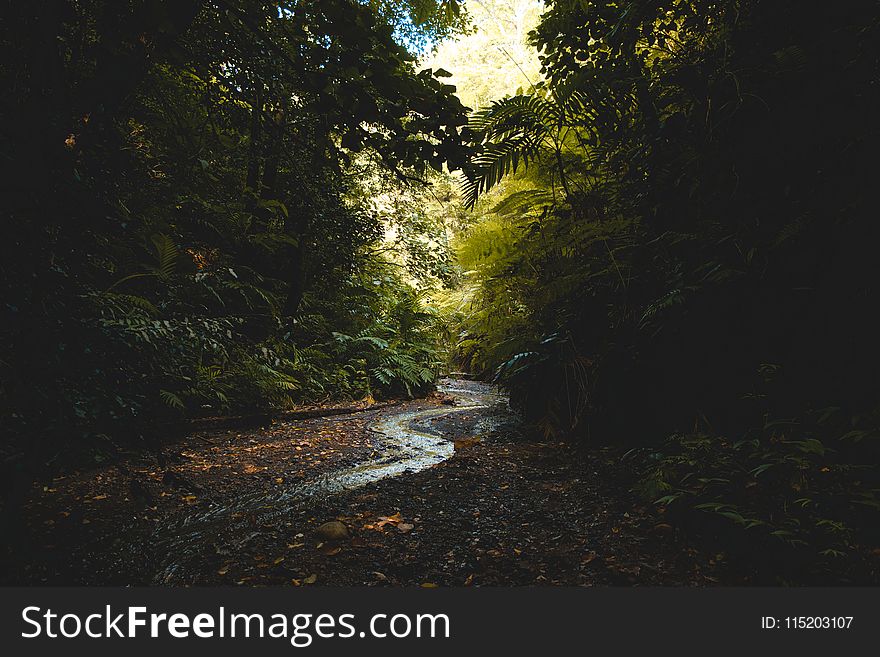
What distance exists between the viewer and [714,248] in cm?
294

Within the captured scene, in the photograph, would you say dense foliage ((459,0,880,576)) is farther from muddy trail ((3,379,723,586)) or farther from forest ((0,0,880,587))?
muddy trail ((3,379,723,586))

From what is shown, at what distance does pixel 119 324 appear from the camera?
108 inches

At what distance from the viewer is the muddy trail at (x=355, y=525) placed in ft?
6.13

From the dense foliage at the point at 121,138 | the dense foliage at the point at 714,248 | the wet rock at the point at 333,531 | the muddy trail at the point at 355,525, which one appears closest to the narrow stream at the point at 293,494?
the muddy trail at the point at 355,525

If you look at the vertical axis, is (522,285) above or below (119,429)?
above

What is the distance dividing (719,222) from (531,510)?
8.05 feet

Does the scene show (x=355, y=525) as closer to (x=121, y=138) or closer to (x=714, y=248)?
(x=121, y=138)

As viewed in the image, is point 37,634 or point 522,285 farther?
point 522,285

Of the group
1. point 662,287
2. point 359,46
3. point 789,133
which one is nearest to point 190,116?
point 359,46

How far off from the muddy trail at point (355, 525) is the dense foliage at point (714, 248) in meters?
0.42

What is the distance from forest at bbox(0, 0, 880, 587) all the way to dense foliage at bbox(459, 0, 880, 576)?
20 mm

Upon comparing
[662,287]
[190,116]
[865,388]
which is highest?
[190,116]

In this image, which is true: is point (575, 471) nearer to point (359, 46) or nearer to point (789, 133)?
point (789, 133)

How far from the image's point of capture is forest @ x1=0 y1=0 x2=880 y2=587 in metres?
1.33
